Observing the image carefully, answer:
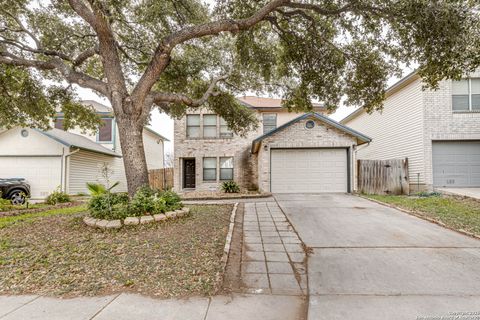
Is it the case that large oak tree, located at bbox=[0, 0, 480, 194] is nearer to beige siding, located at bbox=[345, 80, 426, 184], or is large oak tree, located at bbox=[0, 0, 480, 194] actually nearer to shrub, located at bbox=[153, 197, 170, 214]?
shrub, located at bbox=[153, 197, 170, 214]

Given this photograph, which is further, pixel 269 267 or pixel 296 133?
pixel 296 133

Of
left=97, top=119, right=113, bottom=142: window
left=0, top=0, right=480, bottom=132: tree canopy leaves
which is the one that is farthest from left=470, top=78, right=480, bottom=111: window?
left=97, top=119, right=113, bottom=142: window

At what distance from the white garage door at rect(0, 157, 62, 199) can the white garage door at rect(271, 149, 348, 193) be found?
11500 mm

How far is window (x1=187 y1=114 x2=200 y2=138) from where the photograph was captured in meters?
15.3

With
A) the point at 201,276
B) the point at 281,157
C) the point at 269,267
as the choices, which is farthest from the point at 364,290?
the point at 281,157

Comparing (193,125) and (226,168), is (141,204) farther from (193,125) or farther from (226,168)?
(193,125)

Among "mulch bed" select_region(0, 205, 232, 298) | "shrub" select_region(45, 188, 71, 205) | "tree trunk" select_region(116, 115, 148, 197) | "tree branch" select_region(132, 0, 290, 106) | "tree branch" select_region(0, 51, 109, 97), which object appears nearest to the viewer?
"mulch bed" select_region(0, 205, 232, 298)

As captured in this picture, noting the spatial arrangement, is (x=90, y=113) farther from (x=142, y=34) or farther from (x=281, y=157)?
(x=281, y=157)

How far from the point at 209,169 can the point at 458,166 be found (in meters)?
12.4

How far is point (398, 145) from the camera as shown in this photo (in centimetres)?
1320

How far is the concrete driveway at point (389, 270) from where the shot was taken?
2.54 metres

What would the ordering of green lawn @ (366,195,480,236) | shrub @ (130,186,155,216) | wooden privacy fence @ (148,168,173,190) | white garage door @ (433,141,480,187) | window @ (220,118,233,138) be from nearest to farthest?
shrub @ (130,186,155,216) → green lawn @ (366,195,480,236) → white garage door @ (433,141,480,187) → window @ (220,118,233,138) → wooden privacy fence @ (148,168,173,190)

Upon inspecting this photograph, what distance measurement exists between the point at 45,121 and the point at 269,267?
37.4 ft

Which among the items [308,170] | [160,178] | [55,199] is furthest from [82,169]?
[308,170]
